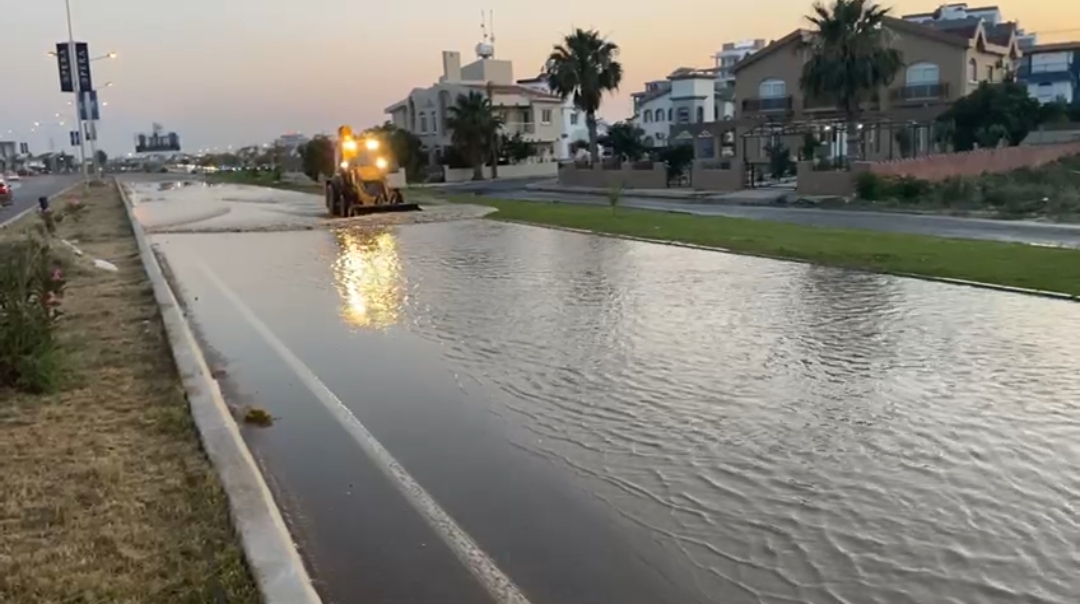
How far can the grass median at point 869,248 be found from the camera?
1451cm

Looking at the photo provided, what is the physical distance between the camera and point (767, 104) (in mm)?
62062

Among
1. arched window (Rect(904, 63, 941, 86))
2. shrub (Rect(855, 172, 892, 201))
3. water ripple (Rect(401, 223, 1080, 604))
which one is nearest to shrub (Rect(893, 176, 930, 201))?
shrub (Rect(855, 172, 892, 201))

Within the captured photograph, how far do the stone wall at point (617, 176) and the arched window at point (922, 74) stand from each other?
667 inches

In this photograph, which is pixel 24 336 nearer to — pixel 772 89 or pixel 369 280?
pixel 369 280

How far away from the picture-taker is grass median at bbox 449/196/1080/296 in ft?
47.6

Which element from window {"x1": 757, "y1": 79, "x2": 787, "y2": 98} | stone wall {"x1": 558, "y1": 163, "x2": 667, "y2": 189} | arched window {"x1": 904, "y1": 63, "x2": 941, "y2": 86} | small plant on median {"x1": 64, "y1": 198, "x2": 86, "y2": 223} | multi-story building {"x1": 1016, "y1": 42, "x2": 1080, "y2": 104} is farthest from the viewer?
multi-story building {"x1": 1016, "y1": 42, "x2": 1080, "y2": 104}

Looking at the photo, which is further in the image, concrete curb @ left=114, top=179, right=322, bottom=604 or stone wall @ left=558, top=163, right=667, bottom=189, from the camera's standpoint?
stone wall @ left=558, top=163, right=667, bottom=189

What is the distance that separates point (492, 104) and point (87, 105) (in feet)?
94.9

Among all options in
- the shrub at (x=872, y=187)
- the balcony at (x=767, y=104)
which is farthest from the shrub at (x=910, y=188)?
the balcony at (x=767, y=104)

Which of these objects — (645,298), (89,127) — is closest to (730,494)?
(645,298)

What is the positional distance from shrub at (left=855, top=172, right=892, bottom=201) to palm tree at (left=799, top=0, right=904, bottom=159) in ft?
43.4

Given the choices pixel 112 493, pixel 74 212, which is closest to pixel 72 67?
pixel 74 212

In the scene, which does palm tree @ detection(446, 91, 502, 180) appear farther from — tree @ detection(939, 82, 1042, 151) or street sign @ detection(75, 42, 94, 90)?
tree @ detection(939, 82, 1042, 151)

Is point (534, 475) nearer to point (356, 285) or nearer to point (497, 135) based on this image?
point (356, 285)
